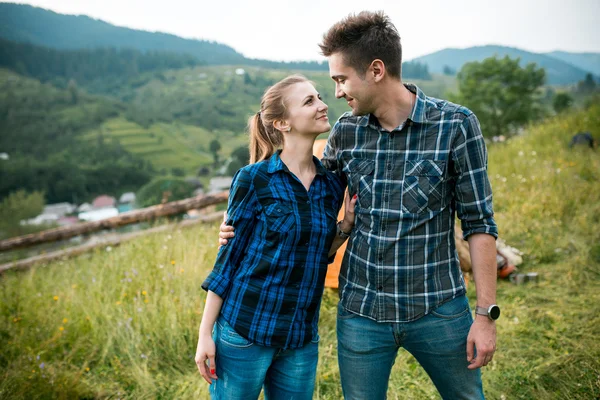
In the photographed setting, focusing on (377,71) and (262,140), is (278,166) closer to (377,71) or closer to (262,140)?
(262,140)

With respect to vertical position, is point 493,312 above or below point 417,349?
above

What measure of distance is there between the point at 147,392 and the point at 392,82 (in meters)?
2.79

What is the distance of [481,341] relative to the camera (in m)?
1.54

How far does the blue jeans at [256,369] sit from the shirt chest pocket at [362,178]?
2.13ft

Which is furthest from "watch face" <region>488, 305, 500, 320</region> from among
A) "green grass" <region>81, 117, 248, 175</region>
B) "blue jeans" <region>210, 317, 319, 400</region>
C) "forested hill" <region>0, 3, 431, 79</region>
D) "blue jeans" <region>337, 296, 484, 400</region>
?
"forested hill" <region>0, 3, 431, 79</region>

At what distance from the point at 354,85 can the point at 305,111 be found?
0.81ft

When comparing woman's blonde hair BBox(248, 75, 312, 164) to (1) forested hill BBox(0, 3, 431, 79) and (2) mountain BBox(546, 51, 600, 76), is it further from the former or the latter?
(1) forested hill BBox(0, 3, 431, 79)

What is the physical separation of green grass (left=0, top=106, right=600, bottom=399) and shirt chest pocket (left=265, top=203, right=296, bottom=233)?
69.2 inches

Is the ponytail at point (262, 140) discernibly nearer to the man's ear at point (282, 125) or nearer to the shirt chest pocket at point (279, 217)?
the man's ear at point (282, 125)

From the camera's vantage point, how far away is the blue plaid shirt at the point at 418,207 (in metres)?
1.56

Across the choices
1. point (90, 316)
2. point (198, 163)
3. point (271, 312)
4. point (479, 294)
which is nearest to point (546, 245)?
point (479, 294)

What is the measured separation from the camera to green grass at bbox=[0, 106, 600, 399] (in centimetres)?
293

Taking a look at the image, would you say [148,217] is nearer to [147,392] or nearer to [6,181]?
[147,392]

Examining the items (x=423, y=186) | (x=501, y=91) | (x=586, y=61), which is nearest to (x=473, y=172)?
(x=423, y=186)
